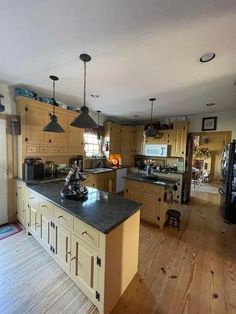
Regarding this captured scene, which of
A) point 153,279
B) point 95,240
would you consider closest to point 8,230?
point 95,240

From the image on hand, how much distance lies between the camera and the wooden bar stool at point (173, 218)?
3100 mm

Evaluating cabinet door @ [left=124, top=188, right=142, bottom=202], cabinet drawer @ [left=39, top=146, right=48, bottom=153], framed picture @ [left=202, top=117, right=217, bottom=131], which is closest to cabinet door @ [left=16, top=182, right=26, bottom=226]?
cabinet drawer @ [left=39, top=146, right=48, bottom=153]

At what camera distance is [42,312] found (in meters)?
1.50

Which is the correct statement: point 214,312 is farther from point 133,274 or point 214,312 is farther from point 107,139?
point 107,139

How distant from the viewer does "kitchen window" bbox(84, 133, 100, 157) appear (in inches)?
194

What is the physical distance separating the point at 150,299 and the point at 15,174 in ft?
9.79

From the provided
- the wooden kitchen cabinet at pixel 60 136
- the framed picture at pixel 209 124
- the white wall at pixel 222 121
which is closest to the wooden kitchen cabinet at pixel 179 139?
the white wall at pixel 222 121

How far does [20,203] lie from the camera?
2.95 metres

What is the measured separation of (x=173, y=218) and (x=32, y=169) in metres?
2.94

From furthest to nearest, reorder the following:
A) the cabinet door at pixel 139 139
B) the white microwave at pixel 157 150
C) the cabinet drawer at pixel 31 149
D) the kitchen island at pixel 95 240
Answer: the cabinet door at pixel 139 139
the white microwave at pixel 157 150
the cabinet drawer at pixel 31 149
the kitchen island at pixel 95 240

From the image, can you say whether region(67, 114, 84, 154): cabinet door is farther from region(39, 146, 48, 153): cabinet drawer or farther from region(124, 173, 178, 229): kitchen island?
region(124, 173, 178, 229): kitchen island

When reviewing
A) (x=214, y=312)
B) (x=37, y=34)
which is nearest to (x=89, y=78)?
(x=37, y=34)

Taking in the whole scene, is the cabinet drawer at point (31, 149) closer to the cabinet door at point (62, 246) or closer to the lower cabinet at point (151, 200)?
the cabinet door at point (62, 246)

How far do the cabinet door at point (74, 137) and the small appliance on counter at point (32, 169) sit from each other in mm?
924
